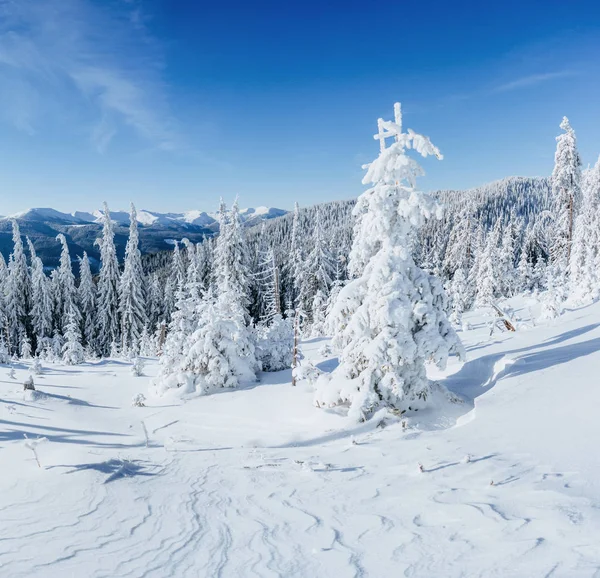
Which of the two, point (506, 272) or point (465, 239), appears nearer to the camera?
point (506, 272)

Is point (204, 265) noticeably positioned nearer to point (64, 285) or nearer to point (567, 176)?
point (64, 285)

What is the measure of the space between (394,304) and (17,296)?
52.7 metres

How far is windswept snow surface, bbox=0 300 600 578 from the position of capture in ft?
14.4

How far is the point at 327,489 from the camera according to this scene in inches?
271

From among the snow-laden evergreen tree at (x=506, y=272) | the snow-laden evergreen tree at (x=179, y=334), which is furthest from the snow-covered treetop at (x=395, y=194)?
the snow-laden evergreen tree at (x=506, y=272)

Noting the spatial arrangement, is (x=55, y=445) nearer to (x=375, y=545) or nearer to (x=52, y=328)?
(x=375, y=545)

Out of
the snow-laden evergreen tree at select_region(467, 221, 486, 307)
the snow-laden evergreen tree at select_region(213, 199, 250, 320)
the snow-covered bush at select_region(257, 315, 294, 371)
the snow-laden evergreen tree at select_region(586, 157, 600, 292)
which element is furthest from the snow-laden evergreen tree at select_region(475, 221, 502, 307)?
the snow-covered bush at select_region(257, 315, 294, 371)

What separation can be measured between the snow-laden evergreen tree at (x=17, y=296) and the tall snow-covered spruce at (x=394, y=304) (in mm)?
49200

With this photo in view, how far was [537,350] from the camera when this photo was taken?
14141 millimetres

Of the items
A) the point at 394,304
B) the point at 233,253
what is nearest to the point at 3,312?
the point at 233,253

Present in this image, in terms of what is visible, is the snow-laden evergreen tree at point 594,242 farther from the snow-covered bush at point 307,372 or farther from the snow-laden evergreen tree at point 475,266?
the snow-covered bush at point 307,372

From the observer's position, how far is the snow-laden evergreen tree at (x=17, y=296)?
4709 centimetres

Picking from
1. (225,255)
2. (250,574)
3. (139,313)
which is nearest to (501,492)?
(250,574)

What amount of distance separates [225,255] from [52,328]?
2904 cm
